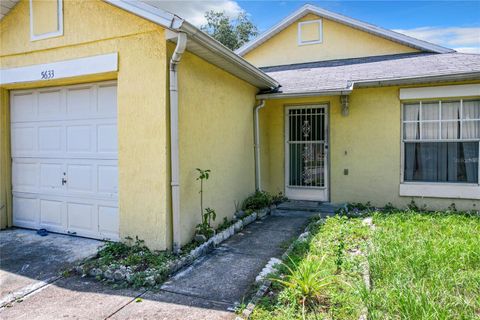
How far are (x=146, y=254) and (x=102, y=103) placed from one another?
271 centimetres

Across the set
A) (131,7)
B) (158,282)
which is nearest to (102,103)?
(131,7)

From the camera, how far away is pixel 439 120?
7.45 m

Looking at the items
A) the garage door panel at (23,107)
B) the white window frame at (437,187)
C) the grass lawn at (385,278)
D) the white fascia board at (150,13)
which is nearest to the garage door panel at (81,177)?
the garage door panel at (23,107)

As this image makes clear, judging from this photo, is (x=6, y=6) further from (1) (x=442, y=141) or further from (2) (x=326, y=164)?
(1) (x=442, y=141)

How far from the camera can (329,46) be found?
432 inches

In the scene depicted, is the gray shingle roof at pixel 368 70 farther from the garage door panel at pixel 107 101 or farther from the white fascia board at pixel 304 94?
the garage door panel at pixel 107 101

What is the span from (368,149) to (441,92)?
1964 mm

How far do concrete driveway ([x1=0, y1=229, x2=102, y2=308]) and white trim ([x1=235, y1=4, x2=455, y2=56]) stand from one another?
909 centimetres

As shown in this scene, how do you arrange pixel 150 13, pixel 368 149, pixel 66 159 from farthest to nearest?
pixel 368 149 < pixel 66 159 < pixel 150 13

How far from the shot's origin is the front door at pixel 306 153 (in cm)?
855

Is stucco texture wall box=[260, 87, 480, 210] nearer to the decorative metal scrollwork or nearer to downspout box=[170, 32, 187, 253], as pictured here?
the decorative metal scrollwork

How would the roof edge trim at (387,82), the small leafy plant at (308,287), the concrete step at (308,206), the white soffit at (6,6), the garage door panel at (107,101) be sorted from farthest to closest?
the concrete step at (308,206)
the roof edge trim at (387,82)
the white soffit at (6,6)
the garage door panel at (107,101)
the small leafy plant at (308,287)

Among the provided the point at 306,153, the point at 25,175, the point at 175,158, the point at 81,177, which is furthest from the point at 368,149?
the point at 25,175

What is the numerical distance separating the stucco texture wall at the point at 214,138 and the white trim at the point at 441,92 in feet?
11.8
